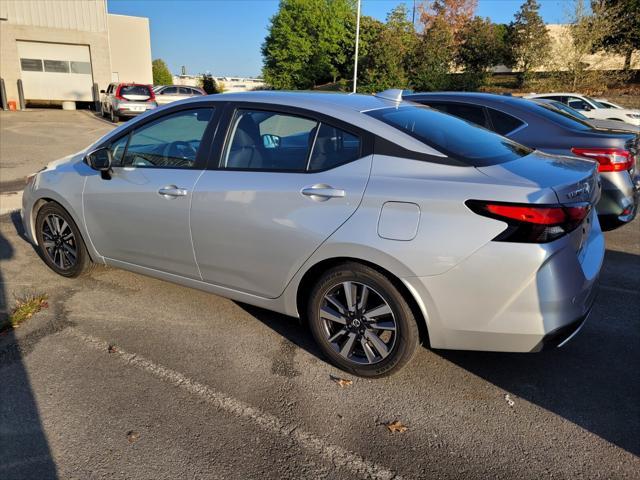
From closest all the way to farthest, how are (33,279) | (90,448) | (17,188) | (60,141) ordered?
(90,448) < (33,279) < (17,188) < (60,141)

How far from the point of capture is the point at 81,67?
29.0m

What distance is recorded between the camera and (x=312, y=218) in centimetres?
299

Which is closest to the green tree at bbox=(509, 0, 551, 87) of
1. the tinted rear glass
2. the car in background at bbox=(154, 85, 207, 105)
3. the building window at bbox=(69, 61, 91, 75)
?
the car in background at bbox=(154, 85, 207, 105)

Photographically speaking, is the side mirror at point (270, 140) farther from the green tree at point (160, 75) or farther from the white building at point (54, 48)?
the green tree at point (160, 75)

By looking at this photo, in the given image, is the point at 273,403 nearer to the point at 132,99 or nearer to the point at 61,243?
the point at 61,243

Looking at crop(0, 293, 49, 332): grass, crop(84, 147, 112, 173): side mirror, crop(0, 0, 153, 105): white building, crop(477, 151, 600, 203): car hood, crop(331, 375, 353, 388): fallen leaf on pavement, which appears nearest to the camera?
crop(477, 151, 600, 203): car hood

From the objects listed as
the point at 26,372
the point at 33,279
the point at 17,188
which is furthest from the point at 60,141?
the point at 26,372

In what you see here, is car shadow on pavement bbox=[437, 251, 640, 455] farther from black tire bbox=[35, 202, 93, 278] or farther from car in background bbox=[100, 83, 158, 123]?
car in background bbox=[100, 83, 158, 123]

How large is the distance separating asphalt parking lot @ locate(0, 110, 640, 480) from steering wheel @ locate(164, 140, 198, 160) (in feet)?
3.99

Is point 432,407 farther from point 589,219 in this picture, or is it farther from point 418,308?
point 589,219

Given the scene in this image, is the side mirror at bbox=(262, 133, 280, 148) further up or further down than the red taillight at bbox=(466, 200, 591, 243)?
further up

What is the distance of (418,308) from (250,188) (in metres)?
1.28

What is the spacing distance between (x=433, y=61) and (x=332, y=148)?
35.2m

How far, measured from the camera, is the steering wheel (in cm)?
361
